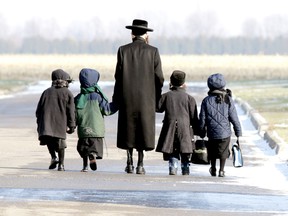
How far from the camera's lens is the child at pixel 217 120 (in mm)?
18453

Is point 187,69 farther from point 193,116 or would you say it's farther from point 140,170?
point 140,170

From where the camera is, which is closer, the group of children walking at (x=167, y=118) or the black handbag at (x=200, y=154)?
the group of children walking at (x=167, y=118)

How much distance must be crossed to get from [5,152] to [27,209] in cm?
934

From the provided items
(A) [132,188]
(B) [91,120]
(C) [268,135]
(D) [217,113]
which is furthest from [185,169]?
(C) [268,135]

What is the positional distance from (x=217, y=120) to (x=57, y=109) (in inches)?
90.4

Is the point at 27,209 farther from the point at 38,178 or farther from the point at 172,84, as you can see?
the point at 172,84

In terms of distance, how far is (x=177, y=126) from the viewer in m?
18.6

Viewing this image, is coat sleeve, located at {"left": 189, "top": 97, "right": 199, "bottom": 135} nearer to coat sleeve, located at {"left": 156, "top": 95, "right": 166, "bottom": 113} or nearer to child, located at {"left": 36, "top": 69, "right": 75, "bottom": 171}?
coat sleeve, located at {"left": 156, "top": 95, "right": 166, "bottom": 113}

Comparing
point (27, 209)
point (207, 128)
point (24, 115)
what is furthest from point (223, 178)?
point (24, 115)

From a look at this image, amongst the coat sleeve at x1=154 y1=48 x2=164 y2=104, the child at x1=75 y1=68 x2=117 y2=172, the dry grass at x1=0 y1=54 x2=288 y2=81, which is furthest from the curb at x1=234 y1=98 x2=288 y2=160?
the dry grass at x1=0 y1=54 x2=288 y2=81

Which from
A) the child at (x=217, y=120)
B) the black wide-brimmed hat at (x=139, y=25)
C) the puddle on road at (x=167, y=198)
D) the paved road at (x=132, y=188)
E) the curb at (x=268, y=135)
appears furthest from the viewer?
the curb at (x=268, y=135)

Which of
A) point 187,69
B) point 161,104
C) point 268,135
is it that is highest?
Result: point 161,104

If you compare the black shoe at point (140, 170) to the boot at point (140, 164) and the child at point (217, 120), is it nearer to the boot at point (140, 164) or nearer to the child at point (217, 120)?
the boot at point (140, 164)

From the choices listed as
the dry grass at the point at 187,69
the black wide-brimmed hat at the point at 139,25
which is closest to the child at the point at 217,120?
the black wide-brimmed hat at the point at 139,25
